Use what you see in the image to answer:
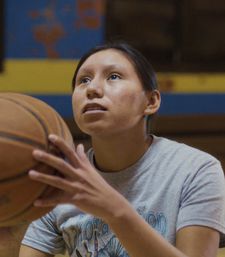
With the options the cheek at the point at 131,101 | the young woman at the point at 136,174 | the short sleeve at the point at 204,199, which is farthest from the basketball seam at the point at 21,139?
the short sleeve at the point at 204,199

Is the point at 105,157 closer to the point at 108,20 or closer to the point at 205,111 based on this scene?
the point at 108,20

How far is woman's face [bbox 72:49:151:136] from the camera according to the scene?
4.23 ft

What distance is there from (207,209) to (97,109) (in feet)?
1.12

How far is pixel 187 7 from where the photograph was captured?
15.8 ft

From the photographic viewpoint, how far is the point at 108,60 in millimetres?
1389

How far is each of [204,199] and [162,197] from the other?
10 centimetres

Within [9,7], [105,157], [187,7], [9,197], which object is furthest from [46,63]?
[9,197]

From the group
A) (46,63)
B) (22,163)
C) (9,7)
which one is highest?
(22,163)

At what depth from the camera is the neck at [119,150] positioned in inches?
53.9

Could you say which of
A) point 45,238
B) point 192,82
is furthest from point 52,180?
point 192,82

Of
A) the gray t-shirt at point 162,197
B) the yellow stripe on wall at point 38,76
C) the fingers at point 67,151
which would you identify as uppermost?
Answer: the fingers at point 67,151

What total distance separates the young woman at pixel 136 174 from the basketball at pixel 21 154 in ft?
0.52

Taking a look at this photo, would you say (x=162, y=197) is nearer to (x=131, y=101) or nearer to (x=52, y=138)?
(x=131, y=101)

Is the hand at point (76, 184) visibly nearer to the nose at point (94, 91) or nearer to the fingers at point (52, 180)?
the fingers at point (52, 180)
